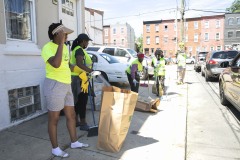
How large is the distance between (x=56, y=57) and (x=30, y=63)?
2.50 metres

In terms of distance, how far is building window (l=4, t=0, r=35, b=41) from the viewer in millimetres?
4699

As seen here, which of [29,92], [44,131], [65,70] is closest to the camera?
[65,70]

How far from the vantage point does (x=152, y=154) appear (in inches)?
137

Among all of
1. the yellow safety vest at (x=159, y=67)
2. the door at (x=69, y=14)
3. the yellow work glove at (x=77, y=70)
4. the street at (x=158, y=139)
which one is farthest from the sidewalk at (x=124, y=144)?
the door at (x=69, y=14)

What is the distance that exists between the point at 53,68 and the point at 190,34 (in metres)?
52.6

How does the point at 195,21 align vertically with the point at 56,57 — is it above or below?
above

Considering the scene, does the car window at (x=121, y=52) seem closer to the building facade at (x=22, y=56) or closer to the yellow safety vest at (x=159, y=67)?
the yellow safety vest at (x=159, y=67)

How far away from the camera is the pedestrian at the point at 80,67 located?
407 cm

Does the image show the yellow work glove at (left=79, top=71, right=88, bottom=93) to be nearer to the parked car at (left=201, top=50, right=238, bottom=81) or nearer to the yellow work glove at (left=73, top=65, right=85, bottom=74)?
the yellow work glove at (left=73, top=65, right=85, bottom=74)

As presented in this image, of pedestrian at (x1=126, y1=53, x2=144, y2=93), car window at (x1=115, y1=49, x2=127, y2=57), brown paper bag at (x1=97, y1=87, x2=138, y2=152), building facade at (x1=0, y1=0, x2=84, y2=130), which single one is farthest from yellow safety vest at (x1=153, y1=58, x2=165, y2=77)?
car window at (x1=115, y1=49, x2=127, y2=57)

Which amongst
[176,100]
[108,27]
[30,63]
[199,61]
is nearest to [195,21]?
[108,27]

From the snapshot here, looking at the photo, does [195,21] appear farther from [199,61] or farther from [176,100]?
[176,100]

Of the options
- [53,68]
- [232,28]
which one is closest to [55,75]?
[53,68]

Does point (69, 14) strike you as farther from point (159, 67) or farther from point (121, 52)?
point (121, 52)
